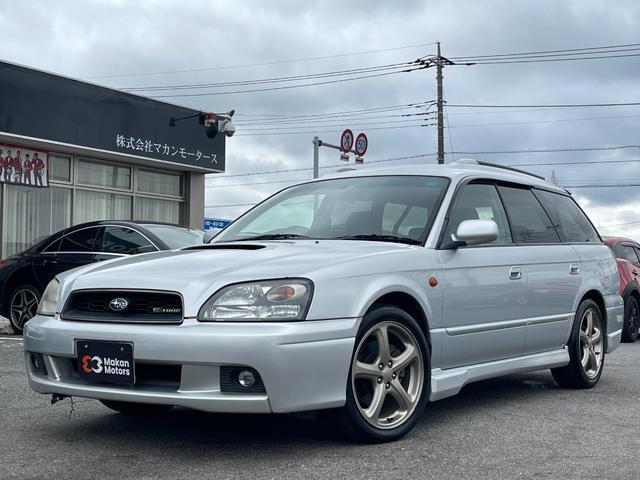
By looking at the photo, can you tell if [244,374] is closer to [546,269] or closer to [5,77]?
[546,269]

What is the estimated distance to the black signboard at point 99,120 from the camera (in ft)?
51.6

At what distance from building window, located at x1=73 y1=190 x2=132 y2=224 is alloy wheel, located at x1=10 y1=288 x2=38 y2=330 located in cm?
684

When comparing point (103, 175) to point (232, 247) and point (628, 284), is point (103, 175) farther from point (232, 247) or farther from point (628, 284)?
point (232, 247)

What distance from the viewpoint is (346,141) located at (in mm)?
20984

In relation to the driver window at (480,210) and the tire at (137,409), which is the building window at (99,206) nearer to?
the tire at (137,409)

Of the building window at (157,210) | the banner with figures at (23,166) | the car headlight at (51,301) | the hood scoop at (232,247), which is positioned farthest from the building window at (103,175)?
the car headlight at (51,301)

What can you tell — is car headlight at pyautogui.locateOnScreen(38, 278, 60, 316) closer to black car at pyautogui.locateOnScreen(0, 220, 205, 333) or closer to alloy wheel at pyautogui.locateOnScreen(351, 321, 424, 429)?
alloy wheel at pyautogui.locateOnScreen(351, 321, 424, 429)

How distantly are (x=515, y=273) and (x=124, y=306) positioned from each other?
2.67 meters

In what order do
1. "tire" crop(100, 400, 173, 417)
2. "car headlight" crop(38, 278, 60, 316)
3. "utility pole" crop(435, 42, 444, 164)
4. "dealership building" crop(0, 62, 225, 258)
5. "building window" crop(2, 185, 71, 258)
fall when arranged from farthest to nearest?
"utility pole" crop(435, 42, 444, 164)
"building window" crop(2, 185, 71, 258)
"dealership building" crop(0, 62, 225, 258)
"tire" crop(100, 400, 173, 417)
"car headlight" crop(38, 278, 60, 316)

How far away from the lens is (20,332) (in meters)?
11.4

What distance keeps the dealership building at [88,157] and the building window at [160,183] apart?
0.02 meters

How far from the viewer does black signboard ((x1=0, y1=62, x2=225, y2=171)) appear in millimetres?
15742

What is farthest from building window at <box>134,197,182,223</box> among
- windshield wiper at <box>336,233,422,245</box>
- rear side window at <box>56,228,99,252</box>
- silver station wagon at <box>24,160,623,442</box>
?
windshield wiper at <box>336,233,422,245</box>

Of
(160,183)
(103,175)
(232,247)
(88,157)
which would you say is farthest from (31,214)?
(232,247)
